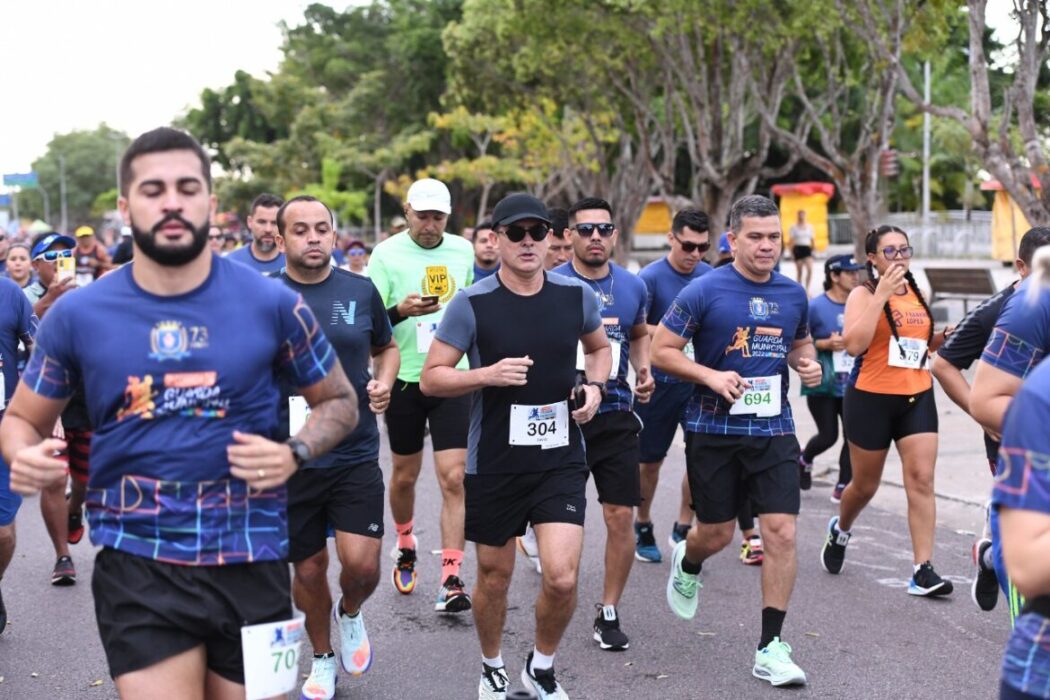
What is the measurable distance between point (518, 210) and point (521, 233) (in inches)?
4.0

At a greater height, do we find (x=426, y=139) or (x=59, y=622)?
(x=426, y=139)

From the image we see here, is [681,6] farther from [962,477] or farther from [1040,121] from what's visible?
[1040,121]

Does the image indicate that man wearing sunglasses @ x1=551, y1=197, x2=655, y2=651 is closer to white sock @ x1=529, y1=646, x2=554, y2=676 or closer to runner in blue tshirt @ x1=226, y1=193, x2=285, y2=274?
white sock @ x1=529, y1=646, x2=554, y2=676

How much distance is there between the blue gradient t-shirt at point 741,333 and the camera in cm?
600

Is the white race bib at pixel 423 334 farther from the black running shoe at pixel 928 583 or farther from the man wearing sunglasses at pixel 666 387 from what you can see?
the black running shoe at pixel 928 583

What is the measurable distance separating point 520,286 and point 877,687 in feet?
7.61

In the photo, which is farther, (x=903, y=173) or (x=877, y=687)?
(x=903, y=173)

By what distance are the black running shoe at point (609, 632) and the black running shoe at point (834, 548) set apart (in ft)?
6.13

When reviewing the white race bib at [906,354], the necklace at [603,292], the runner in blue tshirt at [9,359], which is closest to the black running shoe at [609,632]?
the necklace at [603,292]

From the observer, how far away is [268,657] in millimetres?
3344

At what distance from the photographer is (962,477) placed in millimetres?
10156

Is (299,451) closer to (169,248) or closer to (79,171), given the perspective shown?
(169,248)

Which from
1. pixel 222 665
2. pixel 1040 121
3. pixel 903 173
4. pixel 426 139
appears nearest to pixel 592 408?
pixel 222 665

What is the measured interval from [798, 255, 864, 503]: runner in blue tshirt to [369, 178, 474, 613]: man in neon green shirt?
3448 millimetres
